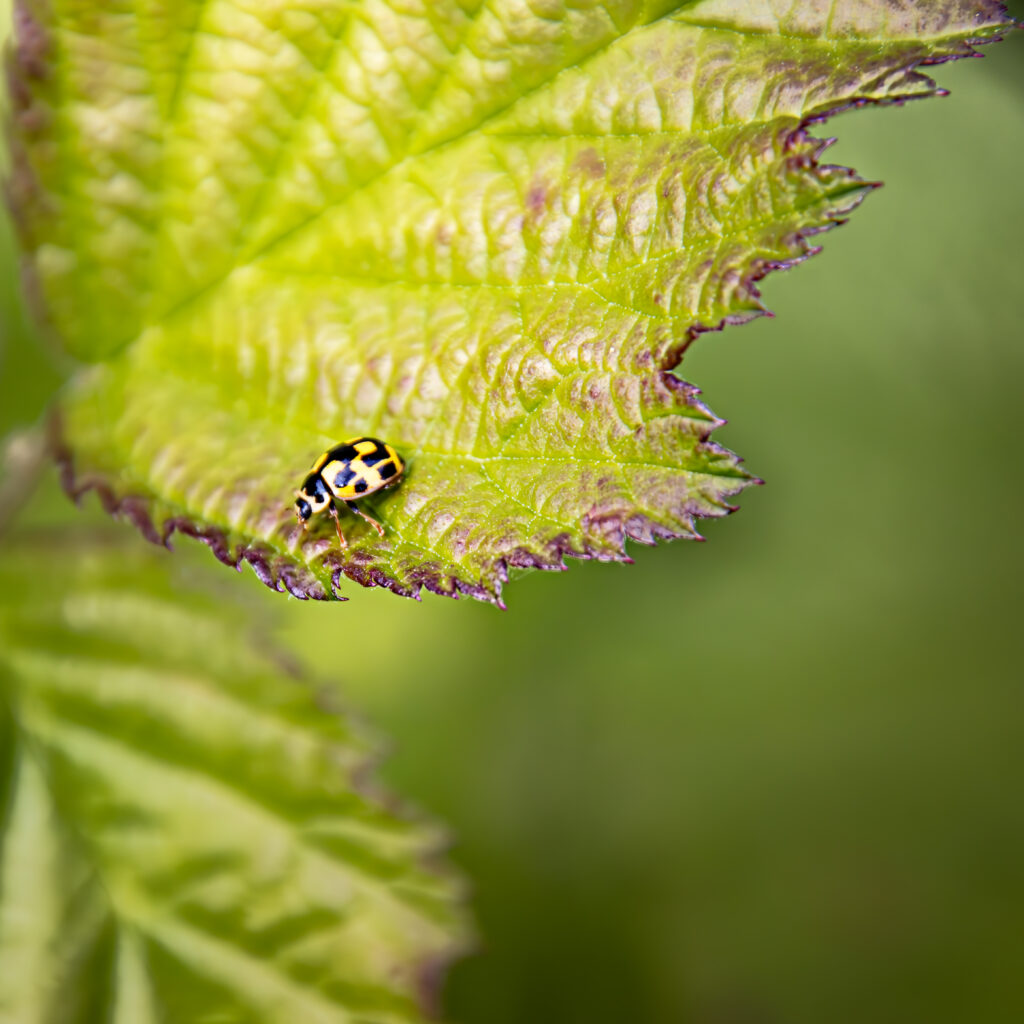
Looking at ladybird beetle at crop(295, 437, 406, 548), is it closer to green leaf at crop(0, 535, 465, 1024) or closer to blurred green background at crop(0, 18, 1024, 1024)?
green leaf at crop(0, 535, 465, 1024)

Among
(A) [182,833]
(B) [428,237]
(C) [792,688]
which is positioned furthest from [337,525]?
(C) [792,688]

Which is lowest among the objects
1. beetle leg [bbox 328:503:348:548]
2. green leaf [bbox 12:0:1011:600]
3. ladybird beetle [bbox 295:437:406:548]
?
beetle leg [bbox 328:503:348:548]

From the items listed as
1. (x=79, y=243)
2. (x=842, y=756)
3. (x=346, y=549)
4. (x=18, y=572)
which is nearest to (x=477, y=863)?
(x=842, y=756)

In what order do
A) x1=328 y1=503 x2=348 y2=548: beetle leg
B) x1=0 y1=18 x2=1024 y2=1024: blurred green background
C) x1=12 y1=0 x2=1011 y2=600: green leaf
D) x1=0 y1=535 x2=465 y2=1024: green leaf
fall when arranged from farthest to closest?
x1=0 y1=18 x2=1024 y2=1024: blurred green background < x1=0 y1=535 x2=465 y2=1024: green leaf < x1=328 y1=503 x2=348 y2=548: beetle leg < x1=12 y1=0 x2=1011 y2=600: green leaf

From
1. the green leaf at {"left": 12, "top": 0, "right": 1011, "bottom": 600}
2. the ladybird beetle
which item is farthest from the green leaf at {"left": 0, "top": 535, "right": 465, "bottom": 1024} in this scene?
the ladybird beetle

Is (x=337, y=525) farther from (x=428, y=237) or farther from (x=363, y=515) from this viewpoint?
(x=428, y=237)

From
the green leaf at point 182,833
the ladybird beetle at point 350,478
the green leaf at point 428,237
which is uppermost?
the green leaf at point 428,237

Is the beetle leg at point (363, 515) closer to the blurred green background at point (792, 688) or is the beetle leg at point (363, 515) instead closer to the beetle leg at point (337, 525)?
the beetle leg at point (337, 525)

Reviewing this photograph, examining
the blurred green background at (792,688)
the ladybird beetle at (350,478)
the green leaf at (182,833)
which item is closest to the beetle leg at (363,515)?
the ladybird beetle at (350,478)
